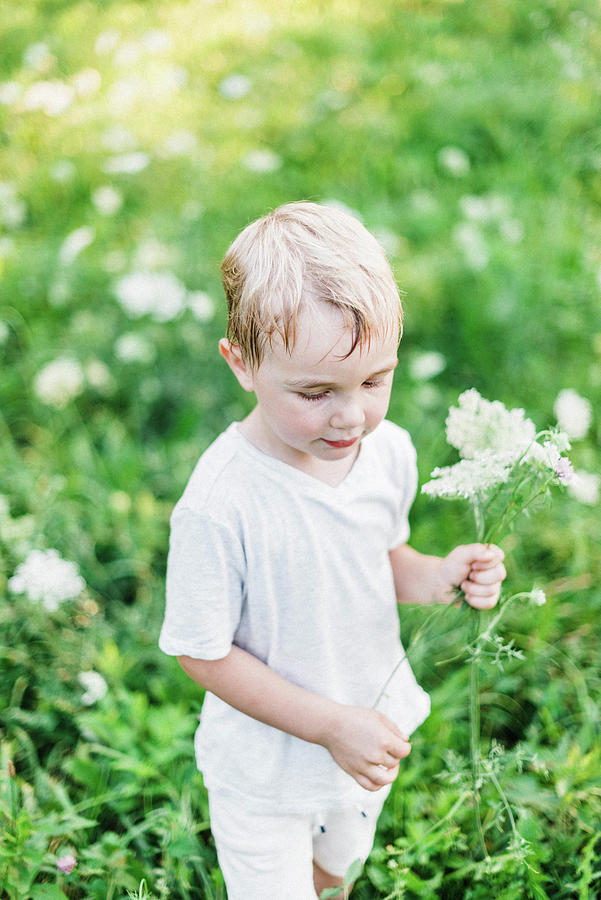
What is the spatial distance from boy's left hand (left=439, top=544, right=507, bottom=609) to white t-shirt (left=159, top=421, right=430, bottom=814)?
5.7 inches

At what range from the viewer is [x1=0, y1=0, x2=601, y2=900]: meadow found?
1615mm

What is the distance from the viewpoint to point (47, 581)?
1746 mm

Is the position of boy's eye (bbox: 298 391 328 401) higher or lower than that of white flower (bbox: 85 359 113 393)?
higher

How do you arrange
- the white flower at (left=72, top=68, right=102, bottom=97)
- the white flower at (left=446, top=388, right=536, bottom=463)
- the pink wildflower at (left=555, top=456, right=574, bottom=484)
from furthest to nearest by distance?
the white flower at (left=72, top=68, right=102, bottom=97), the white flower at (left=446, top=388, right=536, bottom=463), the pink wildflower at (left=555, top=456, right=574, bottom=484)

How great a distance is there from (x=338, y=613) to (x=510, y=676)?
2.95 feet

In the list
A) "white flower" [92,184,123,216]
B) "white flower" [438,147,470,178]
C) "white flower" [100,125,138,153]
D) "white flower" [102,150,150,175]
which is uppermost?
"white flower" [438,147,470,178]

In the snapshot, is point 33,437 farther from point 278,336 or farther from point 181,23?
point 181,23

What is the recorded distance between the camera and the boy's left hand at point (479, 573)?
123 cm

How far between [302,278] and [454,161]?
2708mm

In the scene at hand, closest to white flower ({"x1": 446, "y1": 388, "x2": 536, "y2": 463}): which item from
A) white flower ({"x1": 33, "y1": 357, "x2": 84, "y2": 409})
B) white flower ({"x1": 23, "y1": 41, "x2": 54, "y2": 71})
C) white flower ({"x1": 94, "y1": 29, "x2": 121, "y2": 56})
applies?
white flower ({"x1": 33, "y1": 357, "x2": 84, "y2": 409})

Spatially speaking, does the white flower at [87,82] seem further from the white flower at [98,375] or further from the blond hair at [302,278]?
the blond hair at [302,278]

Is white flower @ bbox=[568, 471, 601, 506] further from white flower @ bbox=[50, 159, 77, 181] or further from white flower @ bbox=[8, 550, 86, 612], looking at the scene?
white flower @ bbox=[50, 159, 77, 181]

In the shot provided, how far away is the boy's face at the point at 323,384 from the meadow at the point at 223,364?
36cm

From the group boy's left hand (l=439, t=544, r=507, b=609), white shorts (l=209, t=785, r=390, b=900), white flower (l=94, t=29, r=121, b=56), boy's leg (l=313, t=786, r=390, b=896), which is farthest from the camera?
white flower (l=94, t=29, r=121, b=56)
